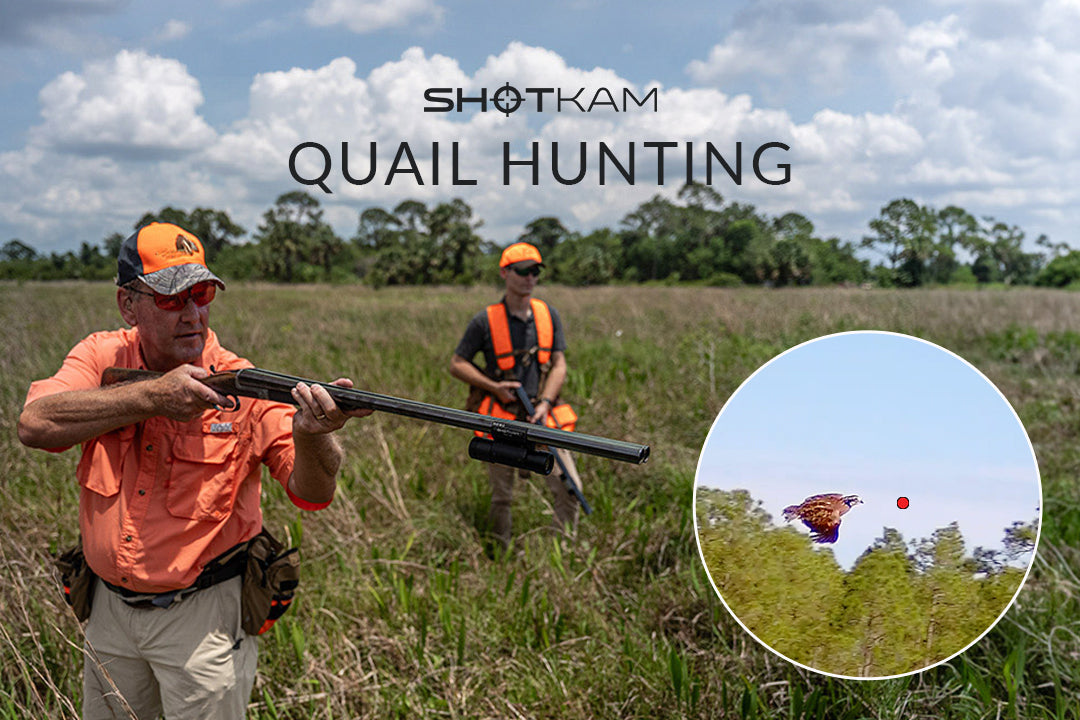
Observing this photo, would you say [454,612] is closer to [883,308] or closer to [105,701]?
[105,701]

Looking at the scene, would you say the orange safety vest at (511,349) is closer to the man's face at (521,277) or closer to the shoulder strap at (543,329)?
the shoulder strap at (543,329)

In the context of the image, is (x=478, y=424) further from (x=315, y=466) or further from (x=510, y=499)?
(x=510, y=499)

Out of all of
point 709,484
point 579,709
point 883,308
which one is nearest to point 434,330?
point 883,308

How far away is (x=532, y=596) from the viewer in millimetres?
3832

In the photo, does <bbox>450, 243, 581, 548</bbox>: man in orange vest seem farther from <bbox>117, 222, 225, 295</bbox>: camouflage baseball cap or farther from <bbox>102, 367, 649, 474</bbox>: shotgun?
<bbox>102, 367, 649, 474</bbox>: shotgun

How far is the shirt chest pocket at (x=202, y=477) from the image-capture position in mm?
2203

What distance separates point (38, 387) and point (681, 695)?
8.33 feet

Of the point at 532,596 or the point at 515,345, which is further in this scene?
the point at 515,345

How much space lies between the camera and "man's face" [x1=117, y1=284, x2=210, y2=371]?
2.18 metres

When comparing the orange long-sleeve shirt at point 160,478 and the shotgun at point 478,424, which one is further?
the orange long-sleeve shirt at point 160,478

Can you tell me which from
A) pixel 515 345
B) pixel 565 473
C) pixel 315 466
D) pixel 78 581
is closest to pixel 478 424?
pixel 315 466

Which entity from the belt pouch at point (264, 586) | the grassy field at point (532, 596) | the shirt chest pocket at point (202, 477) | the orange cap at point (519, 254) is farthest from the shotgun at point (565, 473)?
the shirt chest pocket at point (202, 477)

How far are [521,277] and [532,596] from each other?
6.99 ft

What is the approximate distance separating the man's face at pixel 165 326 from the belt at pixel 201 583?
657 millimetres
